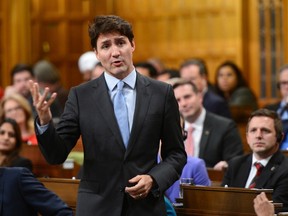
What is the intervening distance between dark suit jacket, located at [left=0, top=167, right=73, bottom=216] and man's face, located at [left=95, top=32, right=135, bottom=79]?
31.8 inches

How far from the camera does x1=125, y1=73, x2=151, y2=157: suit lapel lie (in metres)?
3.72

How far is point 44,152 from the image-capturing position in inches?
144

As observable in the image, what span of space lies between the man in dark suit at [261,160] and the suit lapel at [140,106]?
1.72 metres

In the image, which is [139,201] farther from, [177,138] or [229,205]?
[229,205]

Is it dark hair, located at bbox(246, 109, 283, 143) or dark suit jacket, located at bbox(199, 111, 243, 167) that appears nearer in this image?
dark hair, located at bbox(246, 109, 283, 143)

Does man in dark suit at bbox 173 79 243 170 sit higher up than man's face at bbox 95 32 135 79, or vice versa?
man's face at bbox 95 32 135 79

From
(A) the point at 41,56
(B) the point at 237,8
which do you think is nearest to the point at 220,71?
(B) the point at 237,8

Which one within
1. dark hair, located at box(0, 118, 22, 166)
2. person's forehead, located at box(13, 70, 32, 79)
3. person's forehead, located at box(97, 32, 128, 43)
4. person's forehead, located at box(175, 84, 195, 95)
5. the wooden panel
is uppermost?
the wooden panel

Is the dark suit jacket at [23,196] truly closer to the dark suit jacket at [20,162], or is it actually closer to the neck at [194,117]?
the dark suit jacket at [20,162]

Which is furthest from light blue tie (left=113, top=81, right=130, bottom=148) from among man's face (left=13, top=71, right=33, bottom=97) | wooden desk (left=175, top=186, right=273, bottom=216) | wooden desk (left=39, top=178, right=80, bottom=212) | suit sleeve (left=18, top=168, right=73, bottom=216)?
man's face (left=13, top=71, right=33, bottom=97)

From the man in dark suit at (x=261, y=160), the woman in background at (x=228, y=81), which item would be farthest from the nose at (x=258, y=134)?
the woman in background at (x=228, y=81)

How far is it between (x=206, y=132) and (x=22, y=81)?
129 inches

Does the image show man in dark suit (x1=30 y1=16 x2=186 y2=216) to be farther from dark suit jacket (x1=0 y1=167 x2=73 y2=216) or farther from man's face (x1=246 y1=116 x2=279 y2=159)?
man's face (x1=246 y1=116 x2=279 y2=159)

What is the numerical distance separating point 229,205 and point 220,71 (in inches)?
224
